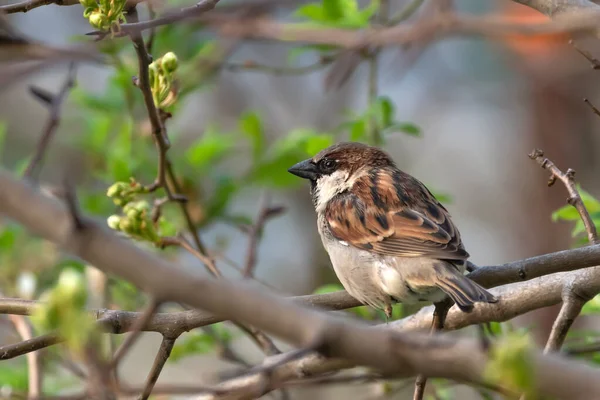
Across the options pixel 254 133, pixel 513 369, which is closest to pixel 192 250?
pixel 254 133

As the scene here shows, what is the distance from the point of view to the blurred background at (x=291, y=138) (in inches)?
182

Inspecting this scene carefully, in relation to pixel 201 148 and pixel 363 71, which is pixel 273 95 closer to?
pixel 363 71

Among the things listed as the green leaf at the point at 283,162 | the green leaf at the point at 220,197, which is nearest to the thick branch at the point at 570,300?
the green leaf at the point at 283,162

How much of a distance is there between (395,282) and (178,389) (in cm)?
219

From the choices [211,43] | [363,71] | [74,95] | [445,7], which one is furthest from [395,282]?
[363,71]

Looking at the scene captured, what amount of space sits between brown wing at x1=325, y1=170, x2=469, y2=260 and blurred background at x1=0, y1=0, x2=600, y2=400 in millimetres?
202

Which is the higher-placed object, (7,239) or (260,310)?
(260,310)

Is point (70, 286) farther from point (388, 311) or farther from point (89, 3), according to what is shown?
point (388, 311)

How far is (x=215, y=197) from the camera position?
4.59 m

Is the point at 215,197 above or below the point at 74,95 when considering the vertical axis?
below

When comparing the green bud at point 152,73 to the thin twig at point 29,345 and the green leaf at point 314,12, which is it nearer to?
the thin twig at point 29,345

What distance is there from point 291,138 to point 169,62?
1502 millimetres

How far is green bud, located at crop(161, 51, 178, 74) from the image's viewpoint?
312 cm

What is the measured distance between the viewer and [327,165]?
443 cm
